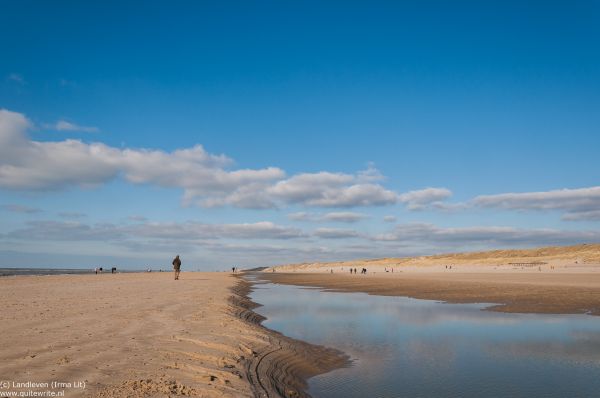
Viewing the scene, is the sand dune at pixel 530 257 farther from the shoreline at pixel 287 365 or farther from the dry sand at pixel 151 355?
the dry sand at pixel 151 355

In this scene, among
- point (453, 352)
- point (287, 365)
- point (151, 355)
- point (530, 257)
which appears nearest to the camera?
point (151, 355)

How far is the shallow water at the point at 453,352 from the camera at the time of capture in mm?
9805

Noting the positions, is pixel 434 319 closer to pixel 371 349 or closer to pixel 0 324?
pixel 371 349

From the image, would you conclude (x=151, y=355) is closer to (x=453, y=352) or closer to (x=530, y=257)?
(x=453, y=352)

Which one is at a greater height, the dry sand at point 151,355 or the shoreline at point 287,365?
the dry sand at point 151,355

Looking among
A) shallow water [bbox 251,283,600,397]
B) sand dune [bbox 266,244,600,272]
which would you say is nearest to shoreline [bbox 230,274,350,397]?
shallow water [bbox 251,283,600,397]

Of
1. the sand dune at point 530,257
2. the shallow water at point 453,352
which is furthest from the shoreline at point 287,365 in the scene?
the sand dune at point 530,257

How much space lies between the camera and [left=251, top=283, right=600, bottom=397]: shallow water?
32.2 ft

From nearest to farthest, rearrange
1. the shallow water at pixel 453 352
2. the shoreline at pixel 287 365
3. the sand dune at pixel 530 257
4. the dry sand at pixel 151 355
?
the dry sand at pixel 151 355 → the shoreline at pixel 287 365 → the shallow water at pixel 453 352 → the sand dune at pixel 530 257

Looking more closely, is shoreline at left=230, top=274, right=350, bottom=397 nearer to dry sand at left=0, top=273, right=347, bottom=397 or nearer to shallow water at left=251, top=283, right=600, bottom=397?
dry sand at left=0, top=273, right=347, bottom=397

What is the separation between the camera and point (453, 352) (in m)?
13.5

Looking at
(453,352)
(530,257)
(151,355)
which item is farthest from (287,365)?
(530,257)

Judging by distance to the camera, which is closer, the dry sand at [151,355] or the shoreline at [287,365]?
the dry sand at [151,355]

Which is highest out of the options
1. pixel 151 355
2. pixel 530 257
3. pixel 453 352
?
pixel 530 257
